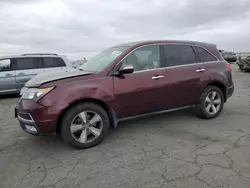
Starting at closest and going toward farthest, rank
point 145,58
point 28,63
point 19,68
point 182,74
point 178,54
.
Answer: point 145,58 → point 182,74 → point 178,54 → point 19,68 → point 28,63

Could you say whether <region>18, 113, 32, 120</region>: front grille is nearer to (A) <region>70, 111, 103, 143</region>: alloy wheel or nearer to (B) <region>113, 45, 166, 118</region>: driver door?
(A) <region>70, 111, 103, 143</region>: alloy wheel

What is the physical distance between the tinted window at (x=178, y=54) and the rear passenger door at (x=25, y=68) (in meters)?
6.22

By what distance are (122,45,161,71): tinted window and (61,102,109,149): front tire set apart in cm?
101

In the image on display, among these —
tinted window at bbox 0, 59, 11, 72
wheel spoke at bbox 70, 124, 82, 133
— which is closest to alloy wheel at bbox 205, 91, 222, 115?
wheel spoke at bbox 70, 124, 82, 133

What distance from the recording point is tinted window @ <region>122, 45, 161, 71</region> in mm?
3837

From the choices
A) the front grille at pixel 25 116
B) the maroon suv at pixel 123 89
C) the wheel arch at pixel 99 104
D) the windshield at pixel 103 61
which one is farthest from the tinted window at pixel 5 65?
the wheel arch at pixel 99 104

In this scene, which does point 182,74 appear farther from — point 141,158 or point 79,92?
point 79,92

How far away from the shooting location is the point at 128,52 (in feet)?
12.5

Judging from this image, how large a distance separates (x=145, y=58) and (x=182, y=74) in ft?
2.70

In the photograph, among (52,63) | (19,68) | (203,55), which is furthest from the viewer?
(52,63)

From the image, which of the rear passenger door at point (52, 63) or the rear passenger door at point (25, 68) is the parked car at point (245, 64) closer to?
the rear passenger door at point (52, 63)

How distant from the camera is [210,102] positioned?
181 inches

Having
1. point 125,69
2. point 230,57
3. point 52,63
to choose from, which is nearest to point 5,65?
point 52,63

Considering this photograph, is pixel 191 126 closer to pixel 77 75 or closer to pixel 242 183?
pixel 242 183
